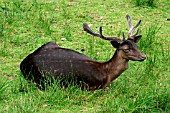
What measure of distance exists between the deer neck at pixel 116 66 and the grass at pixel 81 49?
18cm

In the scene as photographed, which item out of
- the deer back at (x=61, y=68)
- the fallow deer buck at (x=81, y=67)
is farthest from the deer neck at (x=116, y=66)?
the deer back at (x=61, y=68)

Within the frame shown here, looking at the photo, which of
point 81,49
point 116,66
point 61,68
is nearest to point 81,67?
point 61,68

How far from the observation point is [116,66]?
6691mm

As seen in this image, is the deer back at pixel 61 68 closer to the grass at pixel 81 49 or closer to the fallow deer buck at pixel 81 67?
the fallow deer buck at pixel 81 67

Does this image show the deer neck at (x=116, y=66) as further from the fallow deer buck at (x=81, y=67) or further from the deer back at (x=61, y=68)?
the deer back at (x=61, y=68)

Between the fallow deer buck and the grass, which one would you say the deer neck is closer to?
the fallow deer buck

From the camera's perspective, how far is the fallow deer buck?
6.60 m

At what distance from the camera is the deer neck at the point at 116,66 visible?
6.65 metres

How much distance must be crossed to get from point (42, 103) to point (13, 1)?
4696mm

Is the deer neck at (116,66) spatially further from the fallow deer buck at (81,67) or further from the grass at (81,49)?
the grass at (81,49)

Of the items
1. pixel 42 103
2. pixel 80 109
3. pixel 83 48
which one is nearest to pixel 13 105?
pixel 42 103

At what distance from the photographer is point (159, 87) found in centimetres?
680

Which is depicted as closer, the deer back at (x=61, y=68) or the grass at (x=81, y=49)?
the grass at (x=81, y=49)

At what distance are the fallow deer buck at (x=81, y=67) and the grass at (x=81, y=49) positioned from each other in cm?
18
